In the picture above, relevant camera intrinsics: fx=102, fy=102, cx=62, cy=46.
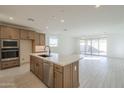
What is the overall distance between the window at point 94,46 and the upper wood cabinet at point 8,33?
31.1 feet

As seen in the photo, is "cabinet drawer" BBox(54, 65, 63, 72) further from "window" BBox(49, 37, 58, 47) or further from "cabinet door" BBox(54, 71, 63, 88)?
"window" BBox(49, 37, 58, 47)

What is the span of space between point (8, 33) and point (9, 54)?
1.13 m

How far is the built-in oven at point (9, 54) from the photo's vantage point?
5.20m

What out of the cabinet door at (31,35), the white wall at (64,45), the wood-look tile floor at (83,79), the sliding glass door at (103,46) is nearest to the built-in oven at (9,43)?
the cabinet door at (31,35)

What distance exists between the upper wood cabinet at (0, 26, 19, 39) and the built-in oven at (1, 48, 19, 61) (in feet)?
2.22

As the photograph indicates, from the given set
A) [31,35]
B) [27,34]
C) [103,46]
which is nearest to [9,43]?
[27,34]

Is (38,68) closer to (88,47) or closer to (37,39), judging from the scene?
(37,39)

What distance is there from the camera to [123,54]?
9.66 m

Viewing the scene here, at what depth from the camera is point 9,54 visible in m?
5.45

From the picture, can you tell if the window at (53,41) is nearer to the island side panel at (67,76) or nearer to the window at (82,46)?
the window at (82,46)
